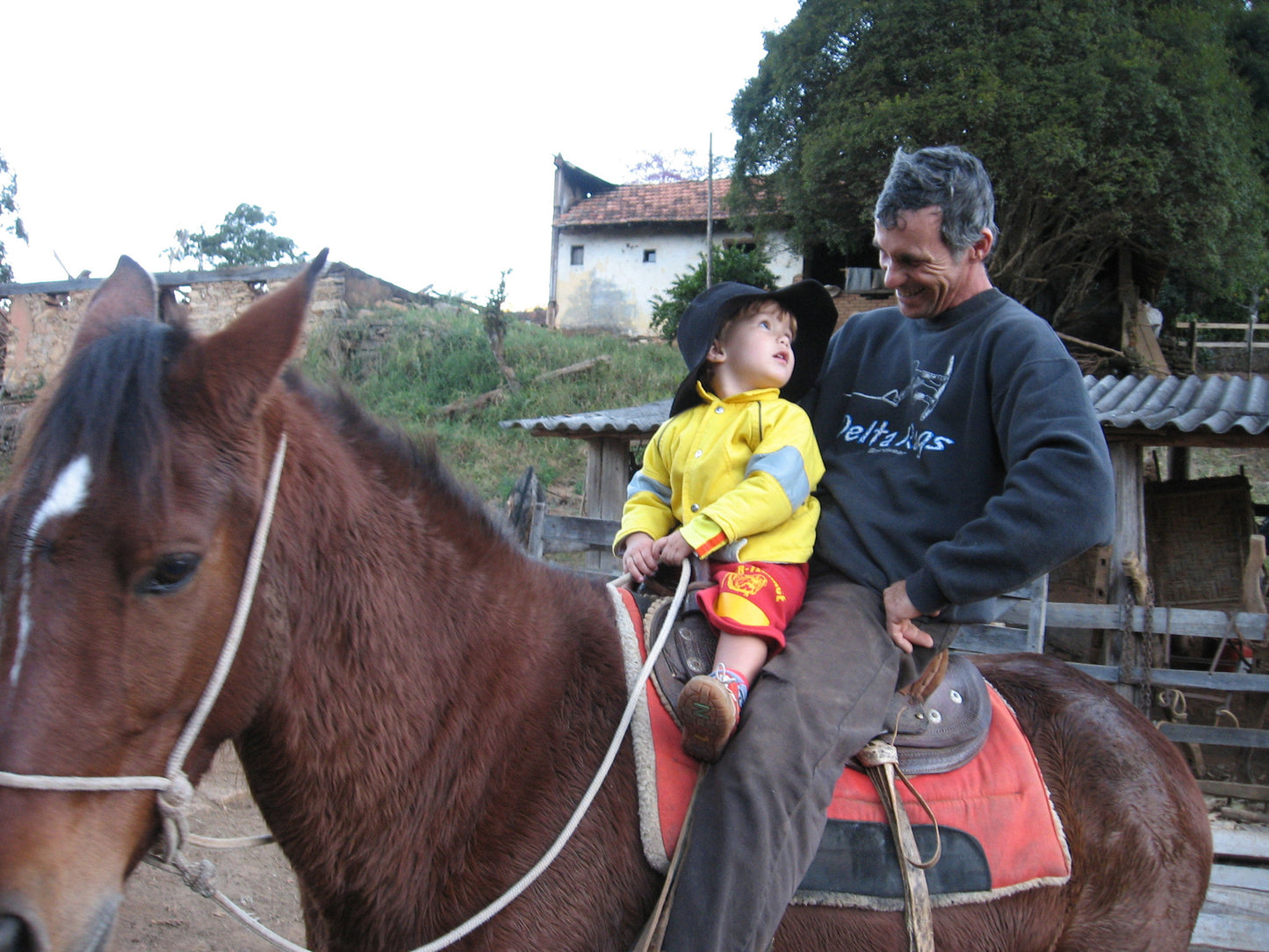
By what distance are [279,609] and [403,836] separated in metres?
0.50

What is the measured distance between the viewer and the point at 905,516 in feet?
6.55

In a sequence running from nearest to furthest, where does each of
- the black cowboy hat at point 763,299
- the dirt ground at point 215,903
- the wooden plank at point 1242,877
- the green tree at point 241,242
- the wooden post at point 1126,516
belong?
1. the black cowboy hat at point 763,299
2. the dirt ground at point 215,903
3. the wooden plank at point 1242,877
4. the wooden post at point 1126,516
5. the green tree at point 241,242

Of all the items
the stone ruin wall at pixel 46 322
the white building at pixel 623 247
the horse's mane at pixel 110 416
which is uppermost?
the white building at pixel 623 247

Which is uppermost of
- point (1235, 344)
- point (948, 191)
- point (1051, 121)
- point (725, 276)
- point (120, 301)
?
point (1051, 121)

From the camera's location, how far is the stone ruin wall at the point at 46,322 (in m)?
17.2

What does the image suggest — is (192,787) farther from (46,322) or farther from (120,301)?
(46,322)

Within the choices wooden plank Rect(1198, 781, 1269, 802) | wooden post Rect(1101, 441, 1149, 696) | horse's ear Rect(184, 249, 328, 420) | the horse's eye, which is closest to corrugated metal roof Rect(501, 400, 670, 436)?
wooden post Rect(1101, 441, 1149, 696)

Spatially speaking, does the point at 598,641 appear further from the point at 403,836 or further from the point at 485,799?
the point at 403,836

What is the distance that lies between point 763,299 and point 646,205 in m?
27.0

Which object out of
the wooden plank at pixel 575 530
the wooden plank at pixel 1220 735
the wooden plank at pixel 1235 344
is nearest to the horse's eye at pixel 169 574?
the wooden plank at pixel 575 530

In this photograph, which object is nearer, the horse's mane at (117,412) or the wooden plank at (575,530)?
the horse's mane at (117,412)

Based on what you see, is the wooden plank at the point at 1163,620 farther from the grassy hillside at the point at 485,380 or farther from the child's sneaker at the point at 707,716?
the grassy hillside at the point at 485,380

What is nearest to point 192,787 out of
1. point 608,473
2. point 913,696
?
point 913,696

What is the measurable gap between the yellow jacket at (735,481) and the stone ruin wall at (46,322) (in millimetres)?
17140
